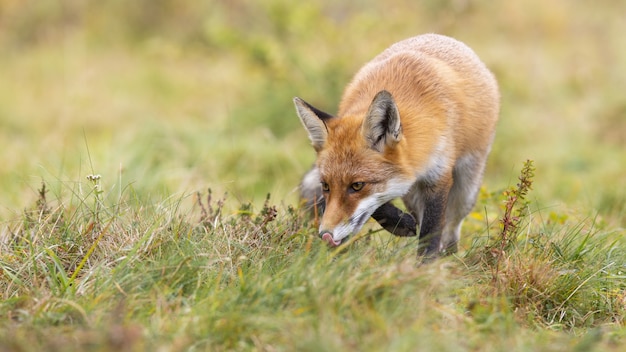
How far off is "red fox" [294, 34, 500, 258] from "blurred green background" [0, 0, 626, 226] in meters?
0.92

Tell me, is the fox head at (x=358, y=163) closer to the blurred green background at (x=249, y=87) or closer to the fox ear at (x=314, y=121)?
the fox ear at (x=314, y=121)

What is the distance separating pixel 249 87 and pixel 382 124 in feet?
28.7

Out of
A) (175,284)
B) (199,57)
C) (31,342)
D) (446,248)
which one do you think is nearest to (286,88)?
(199,57)

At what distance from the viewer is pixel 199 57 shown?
1642 cm

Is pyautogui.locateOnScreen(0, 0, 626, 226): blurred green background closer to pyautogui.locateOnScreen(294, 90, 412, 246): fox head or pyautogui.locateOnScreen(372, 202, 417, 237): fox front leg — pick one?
pyautogui.locateOnScreen(372, 202, 417, 237): fox front leg

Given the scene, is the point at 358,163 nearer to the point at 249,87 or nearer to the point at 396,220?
the point at 396,220

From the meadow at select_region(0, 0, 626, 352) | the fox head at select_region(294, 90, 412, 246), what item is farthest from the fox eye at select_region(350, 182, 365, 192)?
the meadow at select_region(0, 0, 626, 352)

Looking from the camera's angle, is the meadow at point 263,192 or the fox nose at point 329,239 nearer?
the meadow at point 263,192

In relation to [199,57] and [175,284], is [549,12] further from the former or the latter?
[175,284]

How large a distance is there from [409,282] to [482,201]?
2793 mm

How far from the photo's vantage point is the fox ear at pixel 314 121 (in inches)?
189

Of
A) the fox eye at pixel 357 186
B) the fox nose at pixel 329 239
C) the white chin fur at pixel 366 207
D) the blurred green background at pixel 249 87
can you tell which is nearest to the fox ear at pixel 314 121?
the fox eye at pixel 357 186

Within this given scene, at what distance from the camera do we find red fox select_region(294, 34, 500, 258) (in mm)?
4598

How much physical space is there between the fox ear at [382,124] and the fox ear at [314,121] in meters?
0.32
